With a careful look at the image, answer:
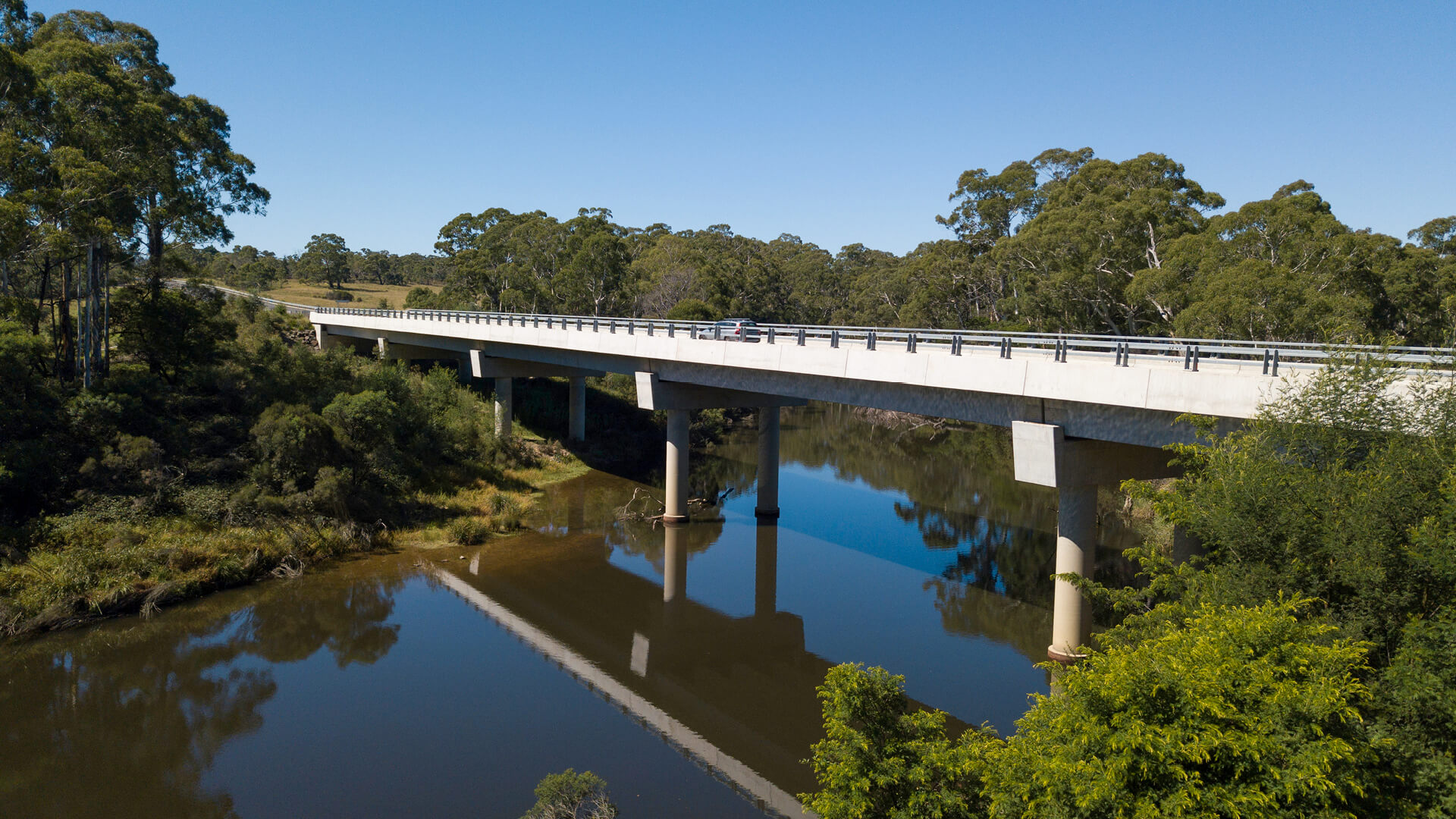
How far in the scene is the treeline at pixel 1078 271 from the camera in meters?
Result: 31.8

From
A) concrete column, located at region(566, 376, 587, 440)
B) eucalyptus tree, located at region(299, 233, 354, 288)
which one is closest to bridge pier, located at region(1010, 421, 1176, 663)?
concrete column, located at region(566, 376, 587, 440)

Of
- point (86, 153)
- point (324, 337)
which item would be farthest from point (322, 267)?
point (86, 153)

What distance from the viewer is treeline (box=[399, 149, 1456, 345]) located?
31823mm

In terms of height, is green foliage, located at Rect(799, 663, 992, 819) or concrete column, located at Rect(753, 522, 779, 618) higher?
green foliage, located at Rect(799, 663, 992, 819)

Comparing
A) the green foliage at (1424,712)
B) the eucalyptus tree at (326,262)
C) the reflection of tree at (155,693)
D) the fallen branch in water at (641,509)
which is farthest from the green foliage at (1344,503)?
the eucalyptus tree at (326,262)

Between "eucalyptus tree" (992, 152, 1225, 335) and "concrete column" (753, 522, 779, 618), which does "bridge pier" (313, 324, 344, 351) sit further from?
"eucalyptus tree" (992, 152, 1225, 335)

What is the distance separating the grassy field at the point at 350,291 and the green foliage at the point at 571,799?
89.2 m

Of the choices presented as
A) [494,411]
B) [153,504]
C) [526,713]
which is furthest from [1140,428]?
[494,411]

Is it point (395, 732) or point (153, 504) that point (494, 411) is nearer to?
point (153, 504)

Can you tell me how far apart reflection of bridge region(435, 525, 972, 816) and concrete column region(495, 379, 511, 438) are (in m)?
16.3

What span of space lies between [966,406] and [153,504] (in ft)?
77.4

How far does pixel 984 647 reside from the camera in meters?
20.8

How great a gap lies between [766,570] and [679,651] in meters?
6.97

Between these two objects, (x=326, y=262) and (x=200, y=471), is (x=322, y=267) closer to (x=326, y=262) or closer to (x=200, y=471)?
(x=326, y=262)
